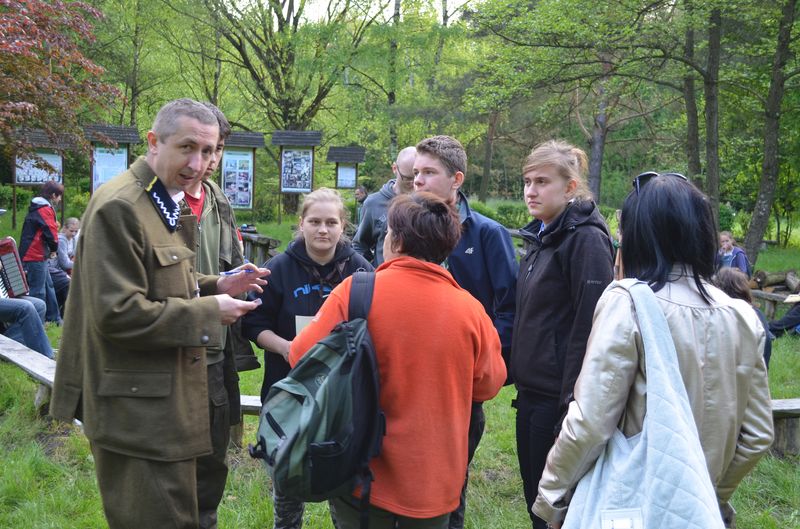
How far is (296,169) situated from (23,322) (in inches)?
383

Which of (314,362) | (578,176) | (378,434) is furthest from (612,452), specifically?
(578,176)

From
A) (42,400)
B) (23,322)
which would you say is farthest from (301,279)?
(23,322)

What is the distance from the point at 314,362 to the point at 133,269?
0.73 metres

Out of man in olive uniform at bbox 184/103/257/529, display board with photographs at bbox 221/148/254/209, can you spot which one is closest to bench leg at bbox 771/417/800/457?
man in olive uniform at bbox 184/103/257/529

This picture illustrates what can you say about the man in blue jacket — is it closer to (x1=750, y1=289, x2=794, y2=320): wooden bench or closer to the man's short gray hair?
the man's short gray hair

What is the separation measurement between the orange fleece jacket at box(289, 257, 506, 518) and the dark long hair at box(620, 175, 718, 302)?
65 centimetres

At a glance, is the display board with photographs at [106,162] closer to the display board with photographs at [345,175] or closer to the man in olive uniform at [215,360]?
the display board with photographs at [345,175]

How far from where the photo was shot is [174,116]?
8.91 ft

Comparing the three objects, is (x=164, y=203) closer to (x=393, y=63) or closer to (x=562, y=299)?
(x=562, y=299)

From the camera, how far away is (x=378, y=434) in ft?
7.84

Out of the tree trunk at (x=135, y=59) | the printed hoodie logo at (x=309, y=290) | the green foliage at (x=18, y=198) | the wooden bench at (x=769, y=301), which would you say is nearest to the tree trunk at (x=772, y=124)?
the wooden bench at (x=769, y=301)

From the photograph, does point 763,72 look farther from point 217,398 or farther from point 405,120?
point 217,398

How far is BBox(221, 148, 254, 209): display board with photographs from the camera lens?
15.7 metres

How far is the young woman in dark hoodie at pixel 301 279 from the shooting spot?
3568 mm
